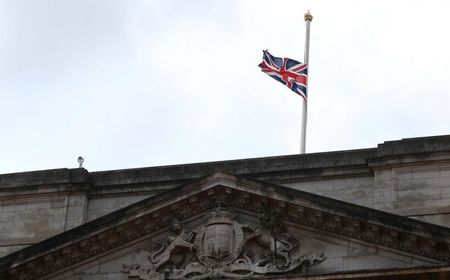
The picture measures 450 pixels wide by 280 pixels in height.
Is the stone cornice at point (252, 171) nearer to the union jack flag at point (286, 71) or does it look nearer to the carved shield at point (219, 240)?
the carved shield at point (219, 240)

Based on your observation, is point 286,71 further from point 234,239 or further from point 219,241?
point 219,241

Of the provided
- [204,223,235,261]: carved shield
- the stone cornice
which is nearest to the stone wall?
the stone cornice

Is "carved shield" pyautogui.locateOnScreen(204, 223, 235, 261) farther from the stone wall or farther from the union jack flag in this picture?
the union jack flag

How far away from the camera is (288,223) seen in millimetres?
39188

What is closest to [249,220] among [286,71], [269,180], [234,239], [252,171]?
[234,239]

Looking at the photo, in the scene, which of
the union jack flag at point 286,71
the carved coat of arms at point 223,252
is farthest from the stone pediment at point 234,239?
the union jack flag at point 286,71

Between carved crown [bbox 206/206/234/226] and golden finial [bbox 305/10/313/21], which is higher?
golden finial [bbox 305/10/313/21]

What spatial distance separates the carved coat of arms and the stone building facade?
26 millimetres

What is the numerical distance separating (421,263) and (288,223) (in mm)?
3694

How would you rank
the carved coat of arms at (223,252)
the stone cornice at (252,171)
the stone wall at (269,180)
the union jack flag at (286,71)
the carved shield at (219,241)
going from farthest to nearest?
the union jack flag at (286,71), the stone cornice at (252,171), the stone wall at (269,180), the carved shield at (219,241), the carved coat of arms at (223,252)

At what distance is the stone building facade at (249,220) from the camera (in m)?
38.2

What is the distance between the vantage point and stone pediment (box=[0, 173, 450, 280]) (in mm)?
38094

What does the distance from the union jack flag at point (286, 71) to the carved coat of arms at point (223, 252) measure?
9.75 m

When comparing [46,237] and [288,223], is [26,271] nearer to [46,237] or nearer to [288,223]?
[46,237]
